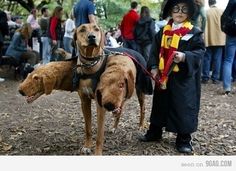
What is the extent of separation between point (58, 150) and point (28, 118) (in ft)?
5.96

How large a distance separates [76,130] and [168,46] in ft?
5.52

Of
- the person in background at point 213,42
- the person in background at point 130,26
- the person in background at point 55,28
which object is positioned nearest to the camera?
the person in background at point 213,42

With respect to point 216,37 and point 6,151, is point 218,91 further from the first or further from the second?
point 6,151

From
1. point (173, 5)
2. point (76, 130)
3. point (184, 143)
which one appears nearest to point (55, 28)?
point (76, 130)

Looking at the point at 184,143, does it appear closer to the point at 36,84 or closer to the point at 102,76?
the point at 102,76

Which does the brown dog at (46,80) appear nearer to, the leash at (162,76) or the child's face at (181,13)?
the leash at (162,76)

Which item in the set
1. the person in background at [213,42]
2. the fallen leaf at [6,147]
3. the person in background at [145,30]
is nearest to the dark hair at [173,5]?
the fallen leaf at [6,147]

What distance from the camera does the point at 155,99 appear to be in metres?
4.30

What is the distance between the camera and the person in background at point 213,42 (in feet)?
29.3

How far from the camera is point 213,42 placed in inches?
351

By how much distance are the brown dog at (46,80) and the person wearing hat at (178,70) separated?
2.60ft

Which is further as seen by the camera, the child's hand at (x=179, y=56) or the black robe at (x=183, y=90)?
the black robe at (x=183, y=90)

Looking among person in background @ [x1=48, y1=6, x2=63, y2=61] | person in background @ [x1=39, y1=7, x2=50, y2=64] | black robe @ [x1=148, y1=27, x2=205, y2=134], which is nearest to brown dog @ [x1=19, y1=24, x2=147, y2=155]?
black robe @ [x1=148, y1=27, x2=205, y2=134]

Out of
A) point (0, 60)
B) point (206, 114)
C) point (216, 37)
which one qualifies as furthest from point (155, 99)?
point (0, 60)
